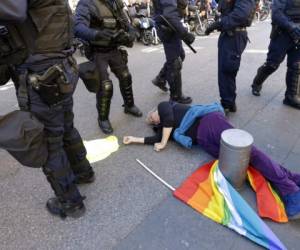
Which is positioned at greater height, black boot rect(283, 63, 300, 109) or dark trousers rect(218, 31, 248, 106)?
dark trousers rect(218, 31, 248, 106)

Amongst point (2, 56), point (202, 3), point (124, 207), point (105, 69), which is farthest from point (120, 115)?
point (202, 3)

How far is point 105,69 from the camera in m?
3.19

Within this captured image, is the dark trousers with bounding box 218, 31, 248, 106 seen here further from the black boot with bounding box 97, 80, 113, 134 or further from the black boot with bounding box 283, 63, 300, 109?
the black boot with bounding box 97, 80, 113, 134

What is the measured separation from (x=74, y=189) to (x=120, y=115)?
5.91 feet

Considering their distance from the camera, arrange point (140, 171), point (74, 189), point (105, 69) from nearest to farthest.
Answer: point (74, 189) → point (140, 171) → point (105, 69)

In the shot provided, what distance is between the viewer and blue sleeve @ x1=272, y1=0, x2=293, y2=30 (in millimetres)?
3451

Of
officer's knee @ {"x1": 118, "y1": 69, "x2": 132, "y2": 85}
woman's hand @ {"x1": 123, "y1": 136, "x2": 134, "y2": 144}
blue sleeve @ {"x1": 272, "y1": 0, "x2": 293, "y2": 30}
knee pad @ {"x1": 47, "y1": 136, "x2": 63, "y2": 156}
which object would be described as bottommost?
woman's hand @ {"x1": 123, "y1": 136, "x2": 134, "y2": 144}

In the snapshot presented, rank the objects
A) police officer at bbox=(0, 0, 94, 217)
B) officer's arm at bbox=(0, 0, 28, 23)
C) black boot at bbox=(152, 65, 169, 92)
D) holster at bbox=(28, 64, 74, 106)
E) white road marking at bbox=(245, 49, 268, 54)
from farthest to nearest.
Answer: white road marking at bbox=(245, 49, 268, 54) < black boot at bbox=(152, 65, 169, 92) < holster at bbox=(28, 64, 74, 106) < police officer at bbox=(0, 0, 94, 217) < officer's arm at bbox=(0, 0, 28, 23)

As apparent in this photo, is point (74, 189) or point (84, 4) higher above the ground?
point (84, 4)

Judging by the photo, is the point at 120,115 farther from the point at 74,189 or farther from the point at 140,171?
the point at 74,189

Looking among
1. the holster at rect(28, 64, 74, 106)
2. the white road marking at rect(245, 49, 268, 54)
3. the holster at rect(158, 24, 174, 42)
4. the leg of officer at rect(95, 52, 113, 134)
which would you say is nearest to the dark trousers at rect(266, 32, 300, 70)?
the holster at rect(158, 24, 174, 42)

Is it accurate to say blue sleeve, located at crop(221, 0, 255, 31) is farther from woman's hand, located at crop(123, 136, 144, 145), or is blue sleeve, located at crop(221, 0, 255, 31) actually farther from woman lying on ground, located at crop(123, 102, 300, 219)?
woman's hand, located at crop(123, 136, 144, 145)

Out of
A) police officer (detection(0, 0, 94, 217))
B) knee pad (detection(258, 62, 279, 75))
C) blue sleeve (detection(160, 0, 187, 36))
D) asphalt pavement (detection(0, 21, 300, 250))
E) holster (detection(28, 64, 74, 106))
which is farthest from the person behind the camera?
knee pad (detection(258, 62, 279, 75))

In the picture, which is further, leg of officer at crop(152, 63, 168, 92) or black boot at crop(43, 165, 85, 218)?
leg of officer at crop(152, 63, 168, 92)
